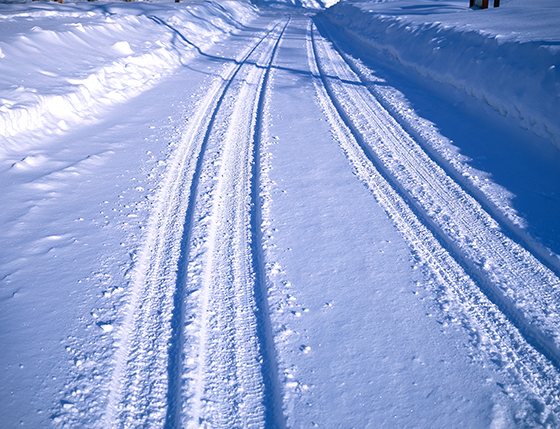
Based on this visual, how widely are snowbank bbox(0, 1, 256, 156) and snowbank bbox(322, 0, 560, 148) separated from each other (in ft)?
20.2

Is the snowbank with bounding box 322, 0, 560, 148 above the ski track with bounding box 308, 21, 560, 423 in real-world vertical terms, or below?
above

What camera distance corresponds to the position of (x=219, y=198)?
12.2 feet

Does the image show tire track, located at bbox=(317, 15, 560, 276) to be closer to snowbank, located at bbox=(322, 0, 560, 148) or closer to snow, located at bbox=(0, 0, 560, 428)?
snow, located at bbox=(0, 0, 560, 428)

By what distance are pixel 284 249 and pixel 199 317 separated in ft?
3.23

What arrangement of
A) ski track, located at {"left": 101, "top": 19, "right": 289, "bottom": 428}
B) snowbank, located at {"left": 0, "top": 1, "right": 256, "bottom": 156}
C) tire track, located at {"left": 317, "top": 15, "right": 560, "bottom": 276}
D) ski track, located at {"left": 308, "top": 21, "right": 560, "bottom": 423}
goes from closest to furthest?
ski track, located at {"left": 101, "top": 19, "right": 289, "bottom": 428}
ski track, located at {"left": 308, "top": 21, "right": 560, "bottom": 423}
tire track, located at {"left": 317, "top": 15, "right": 560, "bottom": 276}
snowbank, located at {"left": 0, "top": 1, "right": 256, "bottom": 156}

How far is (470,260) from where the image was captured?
291cm

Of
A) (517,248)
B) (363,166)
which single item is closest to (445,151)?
(363,166)

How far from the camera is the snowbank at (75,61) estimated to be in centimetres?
503

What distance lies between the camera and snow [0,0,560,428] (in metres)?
2.02

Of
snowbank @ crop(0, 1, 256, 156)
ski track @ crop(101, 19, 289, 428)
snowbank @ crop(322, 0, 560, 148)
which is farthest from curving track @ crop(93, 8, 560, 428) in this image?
snowbank @ crop(0, 1, 256, 156)

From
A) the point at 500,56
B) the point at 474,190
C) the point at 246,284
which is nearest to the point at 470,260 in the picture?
the point at 474,190

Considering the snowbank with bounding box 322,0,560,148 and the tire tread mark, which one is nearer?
the tire tread mark

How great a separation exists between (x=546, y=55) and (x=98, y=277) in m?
6.53

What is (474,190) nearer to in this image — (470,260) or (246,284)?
(470,260)
